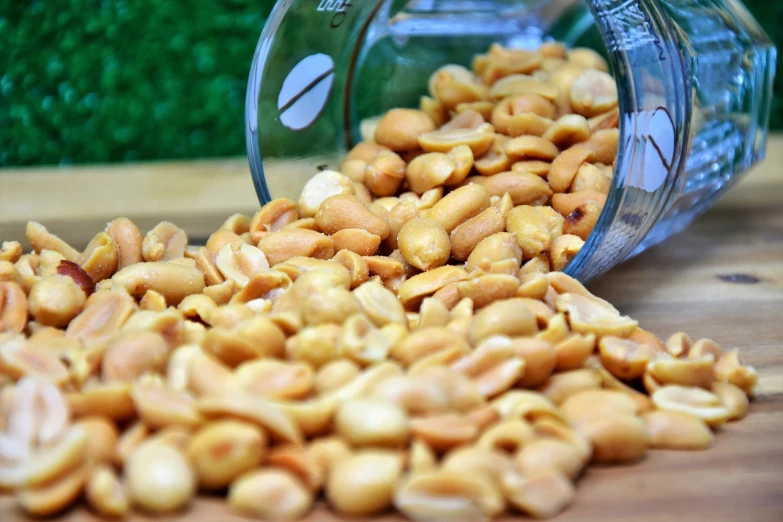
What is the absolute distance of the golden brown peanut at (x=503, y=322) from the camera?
66cm

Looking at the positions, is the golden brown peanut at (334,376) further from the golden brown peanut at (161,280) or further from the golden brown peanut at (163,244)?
the golden brown peanut at (163,244)

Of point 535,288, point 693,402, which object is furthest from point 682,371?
point 535,288

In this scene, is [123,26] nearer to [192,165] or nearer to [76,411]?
[192,165]

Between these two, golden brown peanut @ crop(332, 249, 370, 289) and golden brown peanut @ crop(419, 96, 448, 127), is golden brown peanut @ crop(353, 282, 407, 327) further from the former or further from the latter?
golden brown peanut @ crop(419, 96, 448, 127)

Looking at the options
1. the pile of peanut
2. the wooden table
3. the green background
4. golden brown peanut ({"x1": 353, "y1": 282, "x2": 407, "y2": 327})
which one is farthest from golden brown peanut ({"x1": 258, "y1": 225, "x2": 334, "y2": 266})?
the green background

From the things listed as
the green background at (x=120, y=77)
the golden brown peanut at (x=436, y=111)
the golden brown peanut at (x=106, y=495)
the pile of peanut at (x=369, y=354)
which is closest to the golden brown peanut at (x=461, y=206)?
the pile of peanut at (x=369, y=354)

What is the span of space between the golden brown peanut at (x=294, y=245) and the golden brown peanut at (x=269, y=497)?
32 centimetres

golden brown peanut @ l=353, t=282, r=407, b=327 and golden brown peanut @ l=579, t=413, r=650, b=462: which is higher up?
golden brown peanut @ l=353, t=282, r=407, b=327

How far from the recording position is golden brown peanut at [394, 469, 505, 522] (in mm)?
520

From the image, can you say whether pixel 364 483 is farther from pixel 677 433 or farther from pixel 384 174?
pixel 384 174

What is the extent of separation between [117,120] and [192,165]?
140mm

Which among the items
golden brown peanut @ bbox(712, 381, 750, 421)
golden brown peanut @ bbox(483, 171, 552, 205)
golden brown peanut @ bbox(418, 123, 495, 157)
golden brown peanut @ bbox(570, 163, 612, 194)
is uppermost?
golden brown peanut @ bbox(418, 123, 495, 157)

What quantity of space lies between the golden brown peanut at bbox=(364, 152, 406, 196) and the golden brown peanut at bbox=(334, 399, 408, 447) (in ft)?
1.41

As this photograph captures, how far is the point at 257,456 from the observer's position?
1.77 ft
